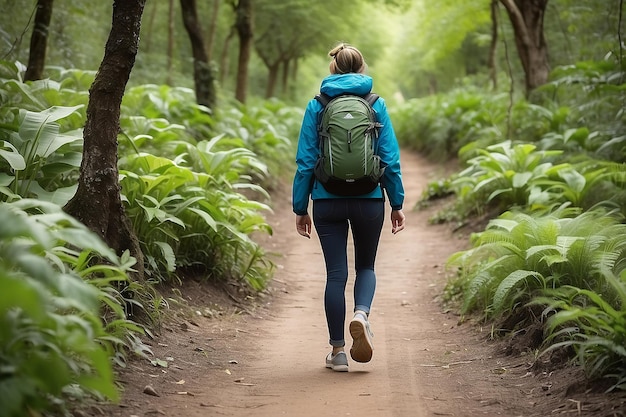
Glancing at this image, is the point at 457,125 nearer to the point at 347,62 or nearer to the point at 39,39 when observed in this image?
the point at 39,39

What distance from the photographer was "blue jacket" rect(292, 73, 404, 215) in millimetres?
5117

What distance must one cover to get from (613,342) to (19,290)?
3311 millimetres

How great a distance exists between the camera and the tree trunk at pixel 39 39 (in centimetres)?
855

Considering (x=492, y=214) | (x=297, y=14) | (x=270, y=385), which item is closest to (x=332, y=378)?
(x=270, y=385)

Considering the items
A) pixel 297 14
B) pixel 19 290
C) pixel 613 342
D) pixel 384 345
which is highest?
pixel 297 14

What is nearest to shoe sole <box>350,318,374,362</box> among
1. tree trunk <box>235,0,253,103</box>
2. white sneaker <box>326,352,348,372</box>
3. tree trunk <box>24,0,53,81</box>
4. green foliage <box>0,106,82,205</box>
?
white sneaker <box>326,352,348,372</box>

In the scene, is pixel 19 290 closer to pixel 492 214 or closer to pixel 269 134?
pixel 492 214

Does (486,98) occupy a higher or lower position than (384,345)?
higher

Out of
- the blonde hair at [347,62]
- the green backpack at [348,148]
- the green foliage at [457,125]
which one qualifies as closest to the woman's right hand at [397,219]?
the green backpack at [348,148]

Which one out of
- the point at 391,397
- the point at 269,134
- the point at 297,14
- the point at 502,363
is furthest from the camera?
the point at 297,14

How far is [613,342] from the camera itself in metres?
4.31

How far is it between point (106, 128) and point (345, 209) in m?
1.92

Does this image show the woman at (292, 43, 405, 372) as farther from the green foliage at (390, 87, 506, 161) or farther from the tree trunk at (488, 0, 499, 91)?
the tree trunk at (488, 0, 499, 91)

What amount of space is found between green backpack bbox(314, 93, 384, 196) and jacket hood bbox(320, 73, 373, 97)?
0.25 feet
